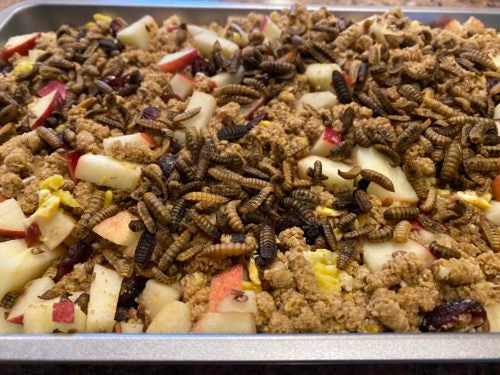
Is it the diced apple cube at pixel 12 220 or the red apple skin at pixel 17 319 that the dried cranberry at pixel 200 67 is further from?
the red apple skin at pixel 17 319

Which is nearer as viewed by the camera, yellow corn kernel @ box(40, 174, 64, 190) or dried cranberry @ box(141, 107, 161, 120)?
yellow corn kernel @ box(40, 174, 64, 190)

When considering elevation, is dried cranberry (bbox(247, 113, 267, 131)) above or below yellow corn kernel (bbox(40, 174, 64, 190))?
above

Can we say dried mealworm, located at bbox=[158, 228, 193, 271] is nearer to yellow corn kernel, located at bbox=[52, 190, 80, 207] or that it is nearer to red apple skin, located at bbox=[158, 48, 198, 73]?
yellow corn kernel, located at bbox=[52, 190, 80, 207]

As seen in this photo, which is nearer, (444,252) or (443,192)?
(444,252)

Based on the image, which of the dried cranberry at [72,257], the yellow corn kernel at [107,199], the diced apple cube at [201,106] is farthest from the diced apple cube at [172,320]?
the diced apple cube at [201,106]

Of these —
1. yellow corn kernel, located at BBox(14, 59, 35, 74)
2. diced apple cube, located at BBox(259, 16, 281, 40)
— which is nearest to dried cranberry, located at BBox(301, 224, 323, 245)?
diced apple cube, located at BBox(259, 16, 281, 40)

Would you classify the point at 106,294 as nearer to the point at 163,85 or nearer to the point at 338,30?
the point at 163,85

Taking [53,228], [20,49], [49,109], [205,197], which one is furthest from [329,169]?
[20,49]

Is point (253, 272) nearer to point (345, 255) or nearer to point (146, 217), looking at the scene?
point (345, 255)
